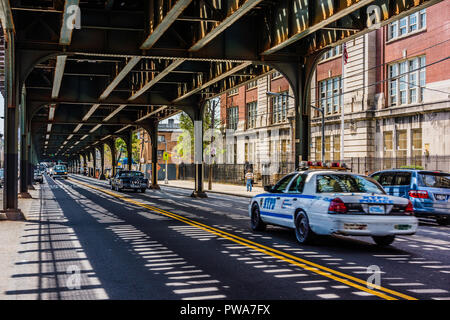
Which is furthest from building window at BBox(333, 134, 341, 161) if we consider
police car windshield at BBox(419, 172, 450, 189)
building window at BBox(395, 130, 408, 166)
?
police car windshield at BBox(419, 172, 450, 189)

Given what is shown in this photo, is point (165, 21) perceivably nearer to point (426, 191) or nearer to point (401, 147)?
point (426, 191)

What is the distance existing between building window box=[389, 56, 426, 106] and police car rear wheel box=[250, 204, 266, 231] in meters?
25.2

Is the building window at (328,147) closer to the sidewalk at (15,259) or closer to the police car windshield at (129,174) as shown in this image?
the police car windshield at (129,174)

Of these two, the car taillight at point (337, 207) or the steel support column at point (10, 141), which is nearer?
the car taillight at point (337, 207)

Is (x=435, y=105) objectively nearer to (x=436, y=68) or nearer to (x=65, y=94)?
(x=436, y=68)

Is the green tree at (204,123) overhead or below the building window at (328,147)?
overhead

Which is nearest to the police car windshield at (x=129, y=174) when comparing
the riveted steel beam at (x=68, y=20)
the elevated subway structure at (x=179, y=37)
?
the elevated subway structure at (x=179, y=37)

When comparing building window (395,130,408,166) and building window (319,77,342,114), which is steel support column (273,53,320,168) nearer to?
building window (395,130,408,166)

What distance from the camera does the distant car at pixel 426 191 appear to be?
17656 mm

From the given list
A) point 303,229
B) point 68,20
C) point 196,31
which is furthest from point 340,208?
point 196,31

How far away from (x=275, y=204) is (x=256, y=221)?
1429 millimetres

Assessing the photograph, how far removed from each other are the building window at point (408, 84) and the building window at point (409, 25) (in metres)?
2.02
